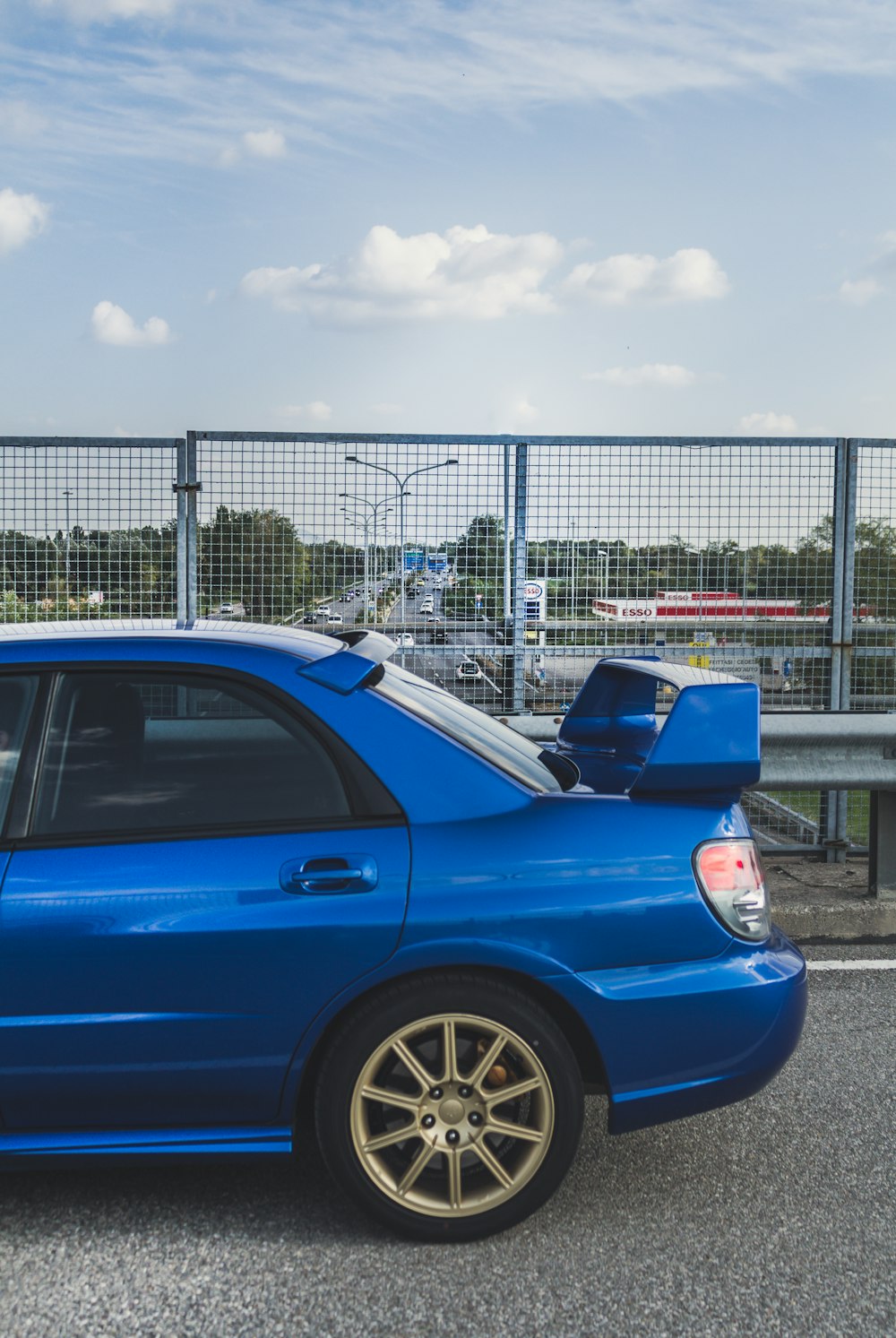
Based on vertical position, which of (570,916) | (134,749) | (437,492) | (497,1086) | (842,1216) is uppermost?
(437,492)

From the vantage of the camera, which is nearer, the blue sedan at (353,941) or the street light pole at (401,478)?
the blue sedan at (353,941)

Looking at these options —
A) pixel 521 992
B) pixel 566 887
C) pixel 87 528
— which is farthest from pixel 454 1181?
pixel 87 528

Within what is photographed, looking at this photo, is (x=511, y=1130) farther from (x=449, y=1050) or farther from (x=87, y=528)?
(x=87, y=528)

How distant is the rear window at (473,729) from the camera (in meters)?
3.52

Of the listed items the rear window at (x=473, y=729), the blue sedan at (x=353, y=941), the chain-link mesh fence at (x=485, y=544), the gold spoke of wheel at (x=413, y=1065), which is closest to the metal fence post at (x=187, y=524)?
the chain-link mesh fence at (x=485, y=544)

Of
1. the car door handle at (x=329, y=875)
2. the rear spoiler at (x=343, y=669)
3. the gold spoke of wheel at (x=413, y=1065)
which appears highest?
the rear spoiler at (x=343, y=669)

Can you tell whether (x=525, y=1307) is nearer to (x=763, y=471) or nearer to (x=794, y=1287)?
(x=794, y=1287)

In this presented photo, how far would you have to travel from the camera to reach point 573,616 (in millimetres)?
8438

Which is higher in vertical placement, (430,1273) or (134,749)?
(134,749)

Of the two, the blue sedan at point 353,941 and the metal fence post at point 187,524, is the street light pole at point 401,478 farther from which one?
the blue sedan at point 353,941

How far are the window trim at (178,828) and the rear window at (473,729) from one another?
23 cm

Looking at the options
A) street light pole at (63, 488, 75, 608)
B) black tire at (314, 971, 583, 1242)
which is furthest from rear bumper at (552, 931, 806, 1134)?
street light pole at (63, 488, 75, 608)

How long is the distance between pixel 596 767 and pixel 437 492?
402 centimetres

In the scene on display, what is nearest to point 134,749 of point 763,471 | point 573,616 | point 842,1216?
point 842,1216
